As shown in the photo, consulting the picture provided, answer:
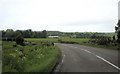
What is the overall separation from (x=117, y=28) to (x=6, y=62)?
84.2ft

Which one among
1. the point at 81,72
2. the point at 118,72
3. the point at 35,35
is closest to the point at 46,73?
the point at 81,72

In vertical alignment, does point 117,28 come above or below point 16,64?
above

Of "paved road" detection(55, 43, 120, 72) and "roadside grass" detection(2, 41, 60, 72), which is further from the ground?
"roadside grass" detection(2, 41, 60, 72)

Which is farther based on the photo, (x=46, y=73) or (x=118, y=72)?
(x=118, y=72)

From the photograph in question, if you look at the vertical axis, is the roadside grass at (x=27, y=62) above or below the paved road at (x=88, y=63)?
above

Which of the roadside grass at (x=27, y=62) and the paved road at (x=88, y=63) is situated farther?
the paved road at (x=88, y=63)

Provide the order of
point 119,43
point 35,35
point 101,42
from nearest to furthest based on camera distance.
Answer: point 119,43 → point 101,42 → point 35,35

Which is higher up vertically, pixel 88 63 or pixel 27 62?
pixel 27 62

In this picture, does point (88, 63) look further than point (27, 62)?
Yes

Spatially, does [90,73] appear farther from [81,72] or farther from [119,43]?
[119,43]

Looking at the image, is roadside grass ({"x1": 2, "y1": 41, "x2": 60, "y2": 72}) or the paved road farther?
the paved road

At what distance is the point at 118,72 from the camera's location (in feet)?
29.6

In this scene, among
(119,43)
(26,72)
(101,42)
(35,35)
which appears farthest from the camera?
(35,35)

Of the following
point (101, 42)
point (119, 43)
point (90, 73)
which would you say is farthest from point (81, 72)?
point (101, 42)
